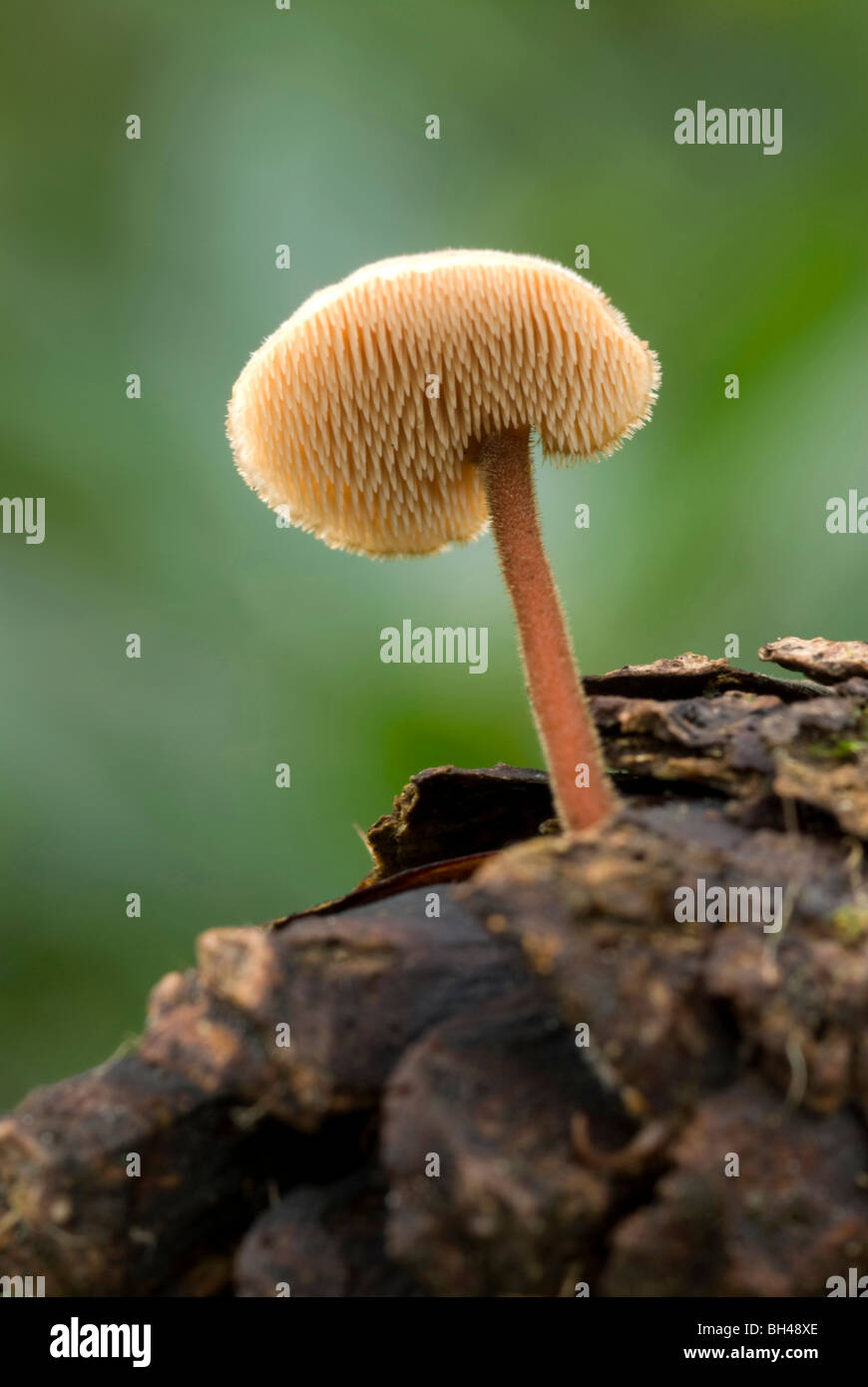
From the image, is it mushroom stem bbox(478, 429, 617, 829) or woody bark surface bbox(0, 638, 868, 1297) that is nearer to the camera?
woody bark surface bbox(0, 638, 868, 1297)

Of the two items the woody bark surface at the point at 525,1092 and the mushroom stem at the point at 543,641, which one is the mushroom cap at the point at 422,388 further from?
the woody bark surface at the point at 525,1092

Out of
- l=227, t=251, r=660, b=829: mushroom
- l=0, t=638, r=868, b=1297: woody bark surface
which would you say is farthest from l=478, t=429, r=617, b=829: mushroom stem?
l=0, t=638, r=868, b=1297: woody bark surface

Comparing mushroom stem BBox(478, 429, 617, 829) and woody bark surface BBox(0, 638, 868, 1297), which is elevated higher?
mushroom stem BBox(478, 429, 617, 829)

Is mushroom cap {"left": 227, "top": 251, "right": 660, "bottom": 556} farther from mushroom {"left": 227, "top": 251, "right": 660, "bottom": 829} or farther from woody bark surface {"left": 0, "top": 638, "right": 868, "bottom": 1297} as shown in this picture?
woody bark surface {"left": 0, "top": 638, "right": 868, "bottom": 1297}

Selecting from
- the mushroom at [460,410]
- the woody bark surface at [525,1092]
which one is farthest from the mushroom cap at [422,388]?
the woody bark surface at [525,1092]

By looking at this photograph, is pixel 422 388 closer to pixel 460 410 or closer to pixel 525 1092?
pixel 460 410

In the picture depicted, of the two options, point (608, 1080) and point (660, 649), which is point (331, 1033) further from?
point (660, 649)

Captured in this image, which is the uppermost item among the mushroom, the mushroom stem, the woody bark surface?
the mushroom
